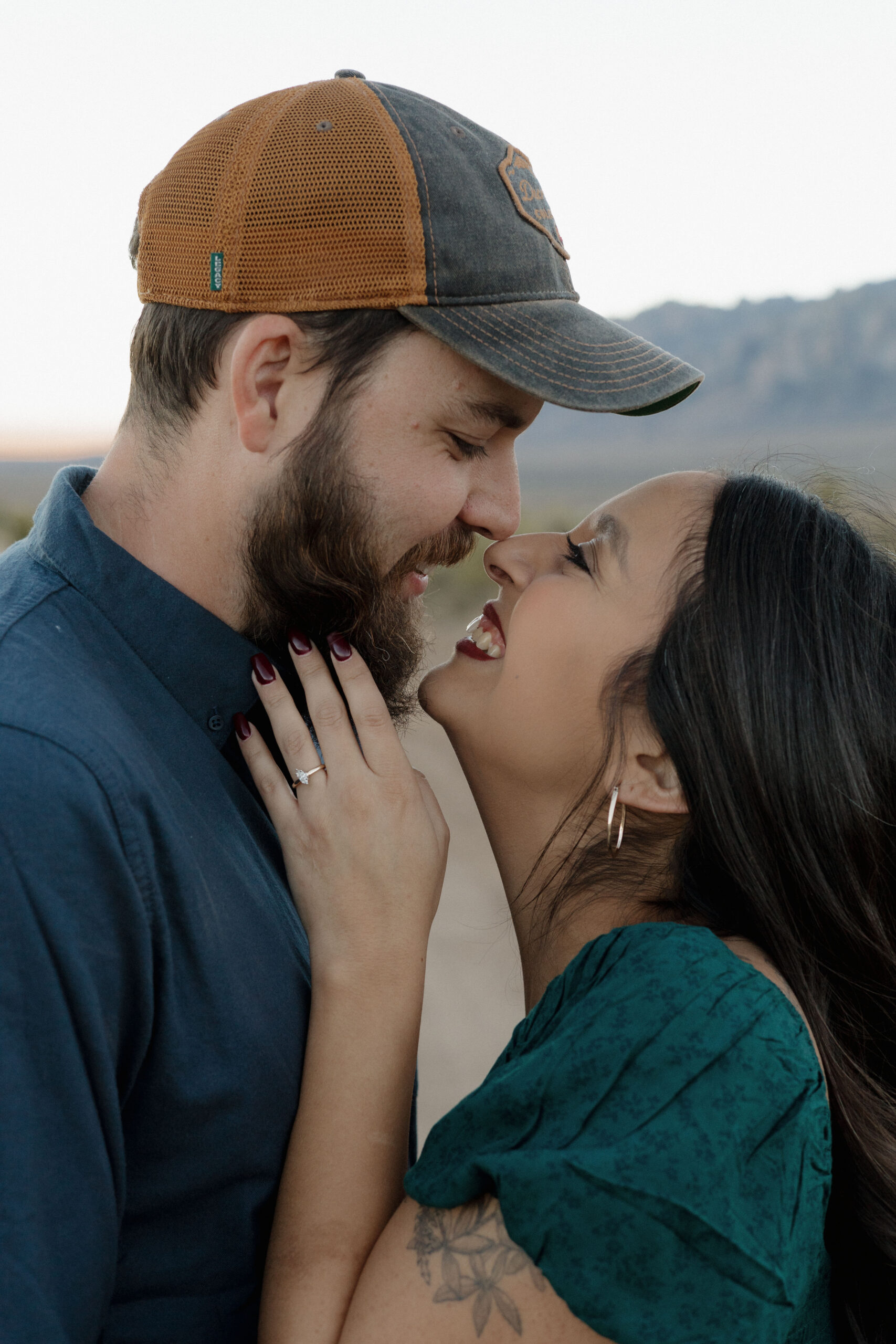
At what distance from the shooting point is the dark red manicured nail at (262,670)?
1.93 meters

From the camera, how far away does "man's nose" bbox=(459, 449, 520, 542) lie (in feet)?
7.02

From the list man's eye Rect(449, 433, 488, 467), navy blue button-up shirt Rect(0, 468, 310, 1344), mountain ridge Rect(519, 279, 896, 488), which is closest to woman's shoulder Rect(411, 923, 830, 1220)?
navy blue button-up shirt Rect(0, 468, 310, 1344)

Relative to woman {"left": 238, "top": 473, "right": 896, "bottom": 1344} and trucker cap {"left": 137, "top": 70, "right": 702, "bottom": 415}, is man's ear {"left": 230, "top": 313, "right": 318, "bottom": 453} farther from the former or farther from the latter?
woman {"left": 238, "top": 473, "right": 896, "bottom": 1344}

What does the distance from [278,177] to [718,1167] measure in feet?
5.55

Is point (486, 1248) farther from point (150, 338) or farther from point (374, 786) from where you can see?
point (150, 338)

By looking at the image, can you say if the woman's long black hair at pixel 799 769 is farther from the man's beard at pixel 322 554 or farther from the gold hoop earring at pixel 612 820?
the man's beard at pixel 322 554

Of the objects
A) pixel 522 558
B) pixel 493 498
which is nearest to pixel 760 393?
pixel 522 558

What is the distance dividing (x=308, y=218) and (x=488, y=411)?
0.48 m

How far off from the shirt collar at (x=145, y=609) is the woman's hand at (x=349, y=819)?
118 millimetres

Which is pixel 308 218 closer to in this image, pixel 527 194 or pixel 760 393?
pixel 527 194

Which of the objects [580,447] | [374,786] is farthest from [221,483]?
[580,447]

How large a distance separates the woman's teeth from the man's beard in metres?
0.24

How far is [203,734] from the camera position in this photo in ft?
5.80

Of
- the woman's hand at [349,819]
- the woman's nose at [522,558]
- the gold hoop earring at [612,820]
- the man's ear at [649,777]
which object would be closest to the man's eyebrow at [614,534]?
the woman's nose at [522,558]
